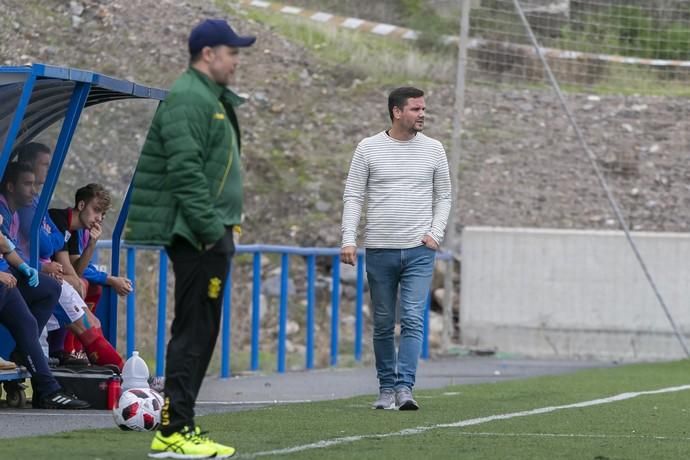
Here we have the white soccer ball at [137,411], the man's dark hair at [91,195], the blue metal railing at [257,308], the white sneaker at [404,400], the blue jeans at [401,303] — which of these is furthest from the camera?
the blue metal railing at [257,308]

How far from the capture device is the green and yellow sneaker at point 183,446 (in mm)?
6637

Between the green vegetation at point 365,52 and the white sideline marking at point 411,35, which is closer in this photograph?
the green vegetation at point 365,52

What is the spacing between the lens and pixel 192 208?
662cm

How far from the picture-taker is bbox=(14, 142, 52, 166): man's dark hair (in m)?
9.80

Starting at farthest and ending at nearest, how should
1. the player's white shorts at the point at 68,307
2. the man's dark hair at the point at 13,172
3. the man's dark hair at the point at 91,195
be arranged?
the man's dark hair at the point at 91,195 → the player's white shorts at the point at 68,307 → the man's dark hair at the point at 13,172

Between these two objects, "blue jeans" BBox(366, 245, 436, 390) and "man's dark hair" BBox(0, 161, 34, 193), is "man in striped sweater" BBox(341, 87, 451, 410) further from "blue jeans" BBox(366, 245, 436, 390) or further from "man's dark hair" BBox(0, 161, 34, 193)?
"man's dark hair" BBox(0, 161, 34, 193)

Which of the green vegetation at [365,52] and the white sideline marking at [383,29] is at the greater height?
the white sideline marking at [383,29]

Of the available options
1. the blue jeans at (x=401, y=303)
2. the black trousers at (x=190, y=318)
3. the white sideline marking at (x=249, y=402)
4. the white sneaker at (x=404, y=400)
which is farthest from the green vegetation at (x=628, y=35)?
the black trousers at (x=190, y=318)

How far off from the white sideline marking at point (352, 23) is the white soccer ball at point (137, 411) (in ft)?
62.6

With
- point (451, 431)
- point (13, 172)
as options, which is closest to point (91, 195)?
point (13, 172)

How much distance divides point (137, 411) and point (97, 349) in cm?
233

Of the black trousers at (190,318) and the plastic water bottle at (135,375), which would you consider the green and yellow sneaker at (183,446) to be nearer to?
the black trousers at (190,318)

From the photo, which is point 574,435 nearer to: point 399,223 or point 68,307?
point 399,223

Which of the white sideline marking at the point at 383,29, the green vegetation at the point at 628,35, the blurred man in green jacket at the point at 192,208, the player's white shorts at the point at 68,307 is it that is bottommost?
the player's white shorts at the point at 68,307
